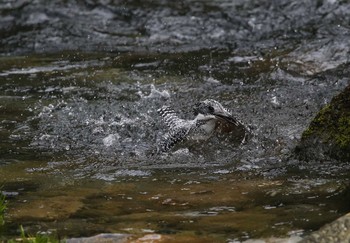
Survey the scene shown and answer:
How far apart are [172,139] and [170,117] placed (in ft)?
3.26

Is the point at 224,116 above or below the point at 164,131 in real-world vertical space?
above

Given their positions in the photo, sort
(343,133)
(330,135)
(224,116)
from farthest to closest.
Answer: (224,116)
(330,135)
(343,133)

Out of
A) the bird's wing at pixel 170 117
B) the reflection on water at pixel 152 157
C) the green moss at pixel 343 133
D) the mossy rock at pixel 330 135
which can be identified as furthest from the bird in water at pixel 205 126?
the green moss at pixel 343 133

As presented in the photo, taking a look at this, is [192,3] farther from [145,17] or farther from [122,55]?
[122,55]

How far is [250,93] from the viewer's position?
9.70 m

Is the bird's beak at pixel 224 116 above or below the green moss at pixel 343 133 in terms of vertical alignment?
below

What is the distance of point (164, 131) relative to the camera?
8117 mm

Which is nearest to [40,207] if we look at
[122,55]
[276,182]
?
[276,182]

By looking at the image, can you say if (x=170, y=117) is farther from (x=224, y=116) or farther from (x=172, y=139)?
(x=224, y=116)

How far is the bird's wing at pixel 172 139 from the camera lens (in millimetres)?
7266

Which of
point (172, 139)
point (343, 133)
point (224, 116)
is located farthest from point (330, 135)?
point (172, 139)

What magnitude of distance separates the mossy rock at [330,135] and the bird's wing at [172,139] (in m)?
1.35

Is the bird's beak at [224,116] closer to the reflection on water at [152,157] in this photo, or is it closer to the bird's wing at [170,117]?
the reflection on water at [152,157]

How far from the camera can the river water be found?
16.1 ft
